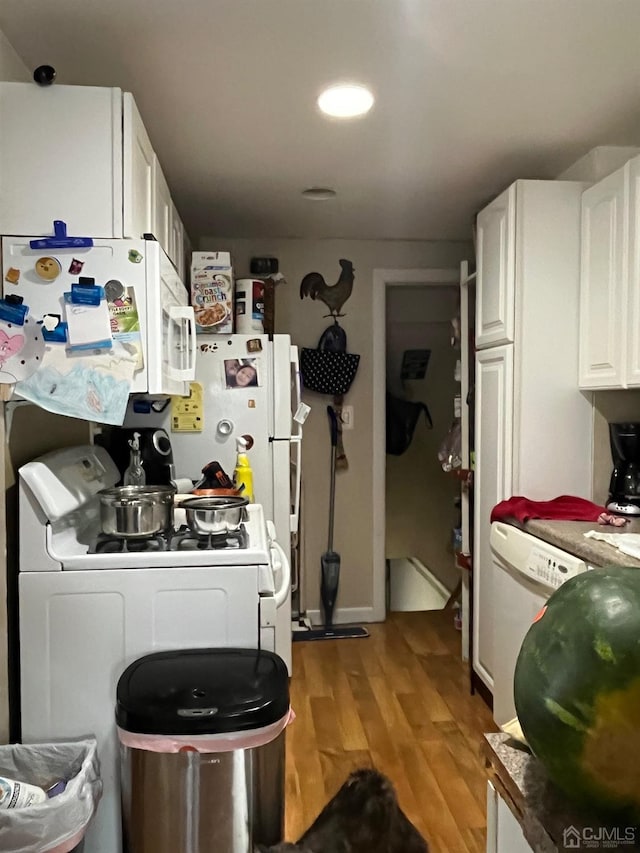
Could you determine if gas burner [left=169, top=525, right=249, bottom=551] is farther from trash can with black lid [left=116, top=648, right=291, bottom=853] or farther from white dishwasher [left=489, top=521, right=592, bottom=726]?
white dishwasher [left=489, top=521, right=592, bottom=726]

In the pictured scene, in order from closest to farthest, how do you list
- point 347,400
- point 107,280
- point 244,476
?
point 107,280 < point 244,476 < point 347,400

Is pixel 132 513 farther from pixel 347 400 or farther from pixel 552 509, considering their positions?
pixel 347 400

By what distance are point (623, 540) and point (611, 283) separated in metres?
0.95

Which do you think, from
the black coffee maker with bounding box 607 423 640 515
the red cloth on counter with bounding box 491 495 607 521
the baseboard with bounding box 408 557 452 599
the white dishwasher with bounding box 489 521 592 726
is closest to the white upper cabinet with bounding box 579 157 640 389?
the black coffee maker with bounding box 607 423 640 515

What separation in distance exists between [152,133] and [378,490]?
2420mm

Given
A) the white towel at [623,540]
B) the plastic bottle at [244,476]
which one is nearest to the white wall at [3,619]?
the plastic bottle at [244,476]

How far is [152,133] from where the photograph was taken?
2293mm

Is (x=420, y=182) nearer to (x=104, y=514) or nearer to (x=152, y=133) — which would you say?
(x=152, y=133)

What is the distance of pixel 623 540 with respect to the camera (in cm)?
192

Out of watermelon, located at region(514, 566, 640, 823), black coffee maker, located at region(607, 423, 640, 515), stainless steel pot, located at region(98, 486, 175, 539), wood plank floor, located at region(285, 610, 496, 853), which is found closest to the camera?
watermelon, located at region(514, 566, 640, 823)

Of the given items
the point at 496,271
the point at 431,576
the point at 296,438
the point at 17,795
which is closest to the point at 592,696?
the point at 17,795

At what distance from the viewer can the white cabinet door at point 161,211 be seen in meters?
2.06

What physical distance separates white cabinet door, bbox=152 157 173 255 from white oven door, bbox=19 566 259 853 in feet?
3.59

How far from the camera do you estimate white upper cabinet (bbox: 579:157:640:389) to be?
7.08 feet
